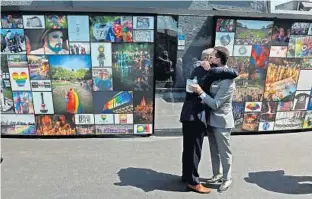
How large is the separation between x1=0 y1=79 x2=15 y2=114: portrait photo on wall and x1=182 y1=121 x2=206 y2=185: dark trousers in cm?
283

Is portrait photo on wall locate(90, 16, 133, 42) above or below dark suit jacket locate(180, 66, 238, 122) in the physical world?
above

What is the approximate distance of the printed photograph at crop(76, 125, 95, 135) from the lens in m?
4.53

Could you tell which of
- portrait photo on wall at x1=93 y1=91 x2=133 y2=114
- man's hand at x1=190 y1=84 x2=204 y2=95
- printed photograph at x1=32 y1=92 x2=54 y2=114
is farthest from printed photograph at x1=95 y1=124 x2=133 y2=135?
man's hand at x1=190 y1=84 x2=204 y2=95

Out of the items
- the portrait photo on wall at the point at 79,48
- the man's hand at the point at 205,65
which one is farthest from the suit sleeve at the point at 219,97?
the portrait photo on wall at the point at 79,48

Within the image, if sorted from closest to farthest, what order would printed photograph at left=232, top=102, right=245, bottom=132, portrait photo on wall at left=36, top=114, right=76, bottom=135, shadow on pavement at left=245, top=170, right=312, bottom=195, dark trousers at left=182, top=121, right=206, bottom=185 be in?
1. dark trousers at left=182, top=121, right=206, bottom=185
2. shadow on pavement at left=245, top=170, right=312, bottom=195
3. portrait photo on wall at left=36, top=114, right=76, bottom=135
4. printed photograph at left=232, top=102, right=245, bottom=132

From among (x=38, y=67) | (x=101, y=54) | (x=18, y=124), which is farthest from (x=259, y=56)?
(x=18, y=124)

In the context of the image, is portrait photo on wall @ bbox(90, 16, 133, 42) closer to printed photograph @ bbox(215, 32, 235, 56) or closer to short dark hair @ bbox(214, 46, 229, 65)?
printed photograph @ bbox(215, 32, 235, 56)

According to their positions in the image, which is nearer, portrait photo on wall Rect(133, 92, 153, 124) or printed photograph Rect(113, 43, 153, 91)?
printed photograph Rect(113, 43, 153, 91)

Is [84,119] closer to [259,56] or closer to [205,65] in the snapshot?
[205,65]

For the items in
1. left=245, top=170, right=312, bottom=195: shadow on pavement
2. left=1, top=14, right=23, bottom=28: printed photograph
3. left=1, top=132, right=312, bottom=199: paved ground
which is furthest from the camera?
left=1, top=14, right=23, bottom=28: printed photograph

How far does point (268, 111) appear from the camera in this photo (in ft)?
15.9

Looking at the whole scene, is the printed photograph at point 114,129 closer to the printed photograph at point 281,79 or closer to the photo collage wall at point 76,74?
the photo collage wall at point 76,74

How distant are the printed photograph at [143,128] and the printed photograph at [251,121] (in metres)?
1.64

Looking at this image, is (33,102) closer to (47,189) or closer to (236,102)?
(47,189)
